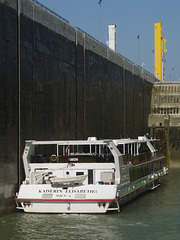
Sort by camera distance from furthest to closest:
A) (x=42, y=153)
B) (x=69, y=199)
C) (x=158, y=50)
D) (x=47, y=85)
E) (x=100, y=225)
Answer: (x=158, y=50) < (x=47, y=85) < (x=42, y=153) < (x=69, y=199) < (x=100, y=225)

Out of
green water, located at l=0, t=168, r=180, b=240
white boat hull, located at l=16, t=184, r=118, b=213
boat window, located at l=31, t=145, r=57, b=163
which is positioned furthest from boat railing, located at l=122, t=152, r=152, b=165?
A: boat window, located at l=31, t=145, r=57, b=163

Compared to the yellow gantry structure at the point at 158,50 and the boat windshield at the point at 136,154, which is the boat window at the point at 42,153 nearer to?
the boat windshield at the point at 136,154

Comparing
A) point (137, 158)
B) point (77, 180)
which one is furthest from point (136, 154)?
point (77, 180)

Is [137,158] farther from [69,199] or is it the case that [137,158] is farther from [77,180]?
[69,199]

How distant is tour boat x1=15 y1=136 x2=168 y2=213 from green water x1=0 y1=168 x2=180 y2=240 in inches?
21.0

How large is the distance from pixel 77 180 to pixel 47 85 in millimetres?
8426

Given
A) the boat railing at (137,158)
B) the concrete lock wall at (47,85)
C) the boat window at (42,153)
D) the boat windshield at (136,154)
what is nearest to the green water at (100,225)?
the concrete lock wall at (47,85)

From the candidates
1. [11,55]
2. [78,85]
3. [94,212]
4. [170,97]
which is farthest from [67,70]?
[170,97]

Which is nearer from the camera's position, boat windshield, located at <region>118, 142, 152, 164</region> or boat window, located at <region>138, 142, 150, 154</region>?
boat windshield, located at <region>118, 142, 152, 164</region>

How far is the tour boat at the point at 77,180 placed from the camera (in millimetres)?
22578

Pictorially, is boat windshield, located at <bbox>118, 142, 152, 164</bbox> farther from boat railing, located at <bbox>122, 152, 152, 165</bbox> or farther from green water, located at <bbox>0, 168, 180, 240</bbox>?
green water, located at <bbox>0, 168, 180, 240</bbox>

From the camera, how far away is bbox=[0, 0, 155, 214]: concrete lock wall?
23750 mm

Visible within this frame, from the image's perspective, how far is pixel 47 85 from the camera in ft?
96.7

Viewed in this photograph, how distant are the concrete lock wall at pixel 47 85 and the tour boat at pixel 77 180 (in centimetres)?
91
